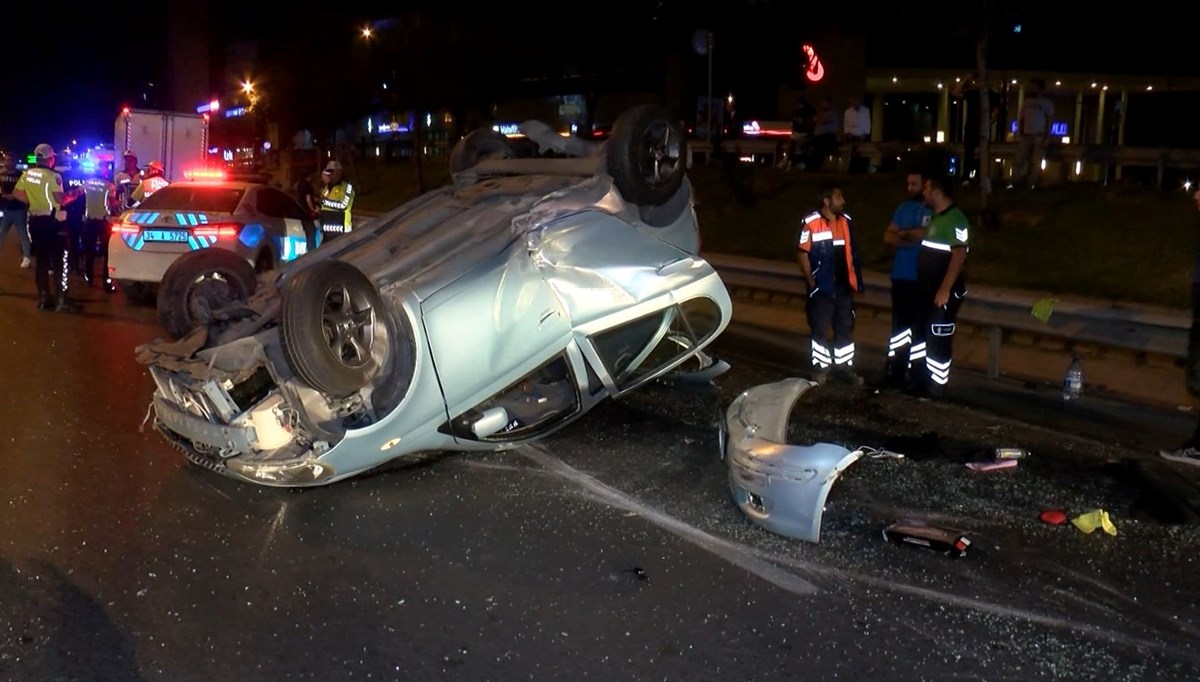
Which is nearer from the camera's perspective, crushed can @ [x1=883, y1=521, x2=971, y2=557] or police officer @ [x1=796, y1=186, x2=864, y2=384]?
crushed can @ [x1=883, y1=521, x2=971, y2=557]

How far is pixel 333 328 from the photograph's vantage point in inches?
211

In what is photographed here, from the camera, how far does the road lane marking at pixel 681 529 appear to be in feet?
15.5

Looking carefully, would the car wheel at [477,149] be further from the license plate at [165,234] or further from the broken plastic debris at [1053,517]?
the license plate at [165,234]

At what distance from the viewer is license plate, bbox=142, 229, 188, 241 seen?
39.4ft

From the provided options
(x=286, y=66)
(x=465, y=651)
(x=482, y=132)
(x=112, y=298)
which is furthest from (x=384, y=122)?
(x=465, y=651)

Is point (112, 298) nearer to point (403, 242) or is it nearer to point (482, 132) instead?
point (482, 132)

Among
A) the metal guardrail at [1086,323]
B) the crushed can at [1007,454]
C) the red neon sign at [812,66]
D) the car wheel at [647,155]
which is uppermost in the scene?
the red neon sign at [812,66]

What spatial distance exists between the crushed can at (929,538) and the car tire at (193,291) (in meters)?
4.06

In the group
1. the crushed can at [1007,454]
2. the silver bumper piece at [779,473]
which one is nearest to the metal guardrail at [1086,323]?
the crushed can at [1007,454]

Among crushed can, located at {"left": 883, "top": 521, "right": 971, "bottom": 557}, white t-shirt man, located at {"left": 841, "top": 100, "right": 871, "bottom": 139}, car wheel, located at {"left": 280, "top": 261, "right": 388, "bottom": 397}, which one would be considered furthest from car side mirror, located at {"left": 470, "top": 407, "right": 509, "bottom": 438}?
white t-shirt man, located at {"left": 841, "top": 100, "right": 871, "bottom": 139}

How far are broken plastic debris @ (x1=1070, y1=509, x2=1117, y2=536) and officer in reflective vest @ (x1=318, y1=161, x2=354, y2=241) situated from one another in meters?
9.64

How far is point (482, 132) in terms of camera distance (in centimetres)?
819

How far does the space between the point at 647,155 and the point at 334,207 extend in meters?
7.17

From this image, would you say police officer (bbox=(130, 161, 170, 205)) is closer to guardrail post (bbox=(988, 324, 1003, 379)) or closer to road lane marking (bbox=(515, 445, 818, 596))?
road lane marking (bbox=(515, 445, 818, 596))
